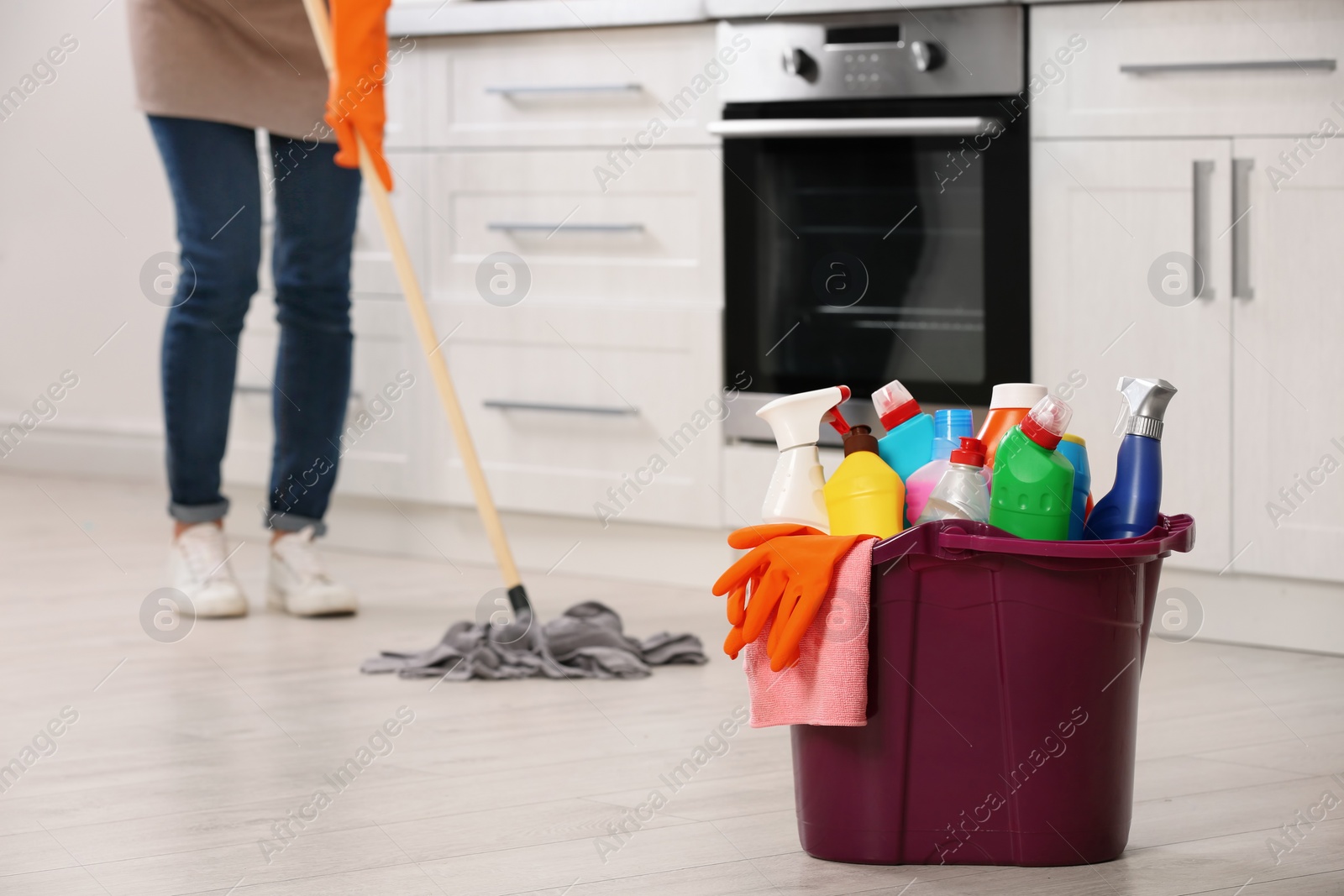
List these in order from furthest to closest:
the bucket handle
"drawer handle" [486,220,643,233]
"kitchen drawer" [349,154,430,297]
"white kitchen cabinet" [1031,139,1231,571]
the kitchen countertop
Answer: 1. "kitchen drawer" [349,154,430,297]
2. "drawer handle" [486,220,643,233]
3. the kitchen countertop
4. "white kitchen cabinet" [1031,139,1231,571]
5. the bucket handle

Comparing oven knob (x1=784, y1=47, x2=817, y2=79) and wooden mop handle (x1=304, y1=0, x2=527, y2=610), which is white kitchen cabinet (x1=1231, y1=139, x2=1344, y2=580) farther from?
wooden mop handle (x1=304, y1=0, x2=527, y2=610)

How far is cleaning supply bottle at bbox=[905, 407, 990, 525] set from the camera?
1.26 metres

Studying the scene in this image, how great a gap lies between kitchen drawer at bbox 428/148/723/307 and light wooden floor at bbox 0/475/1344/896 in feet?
1.56

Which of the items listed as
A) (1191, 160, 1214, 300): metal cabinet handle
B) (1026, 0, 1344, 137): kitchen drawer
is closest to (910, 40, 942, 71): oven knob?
(1026, 0, 1344, 137): kitchen drawer

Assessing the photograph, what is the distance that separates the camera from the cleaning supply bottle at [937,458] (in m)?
1.26

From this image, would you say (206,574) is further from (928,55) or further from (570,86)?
(928,55)

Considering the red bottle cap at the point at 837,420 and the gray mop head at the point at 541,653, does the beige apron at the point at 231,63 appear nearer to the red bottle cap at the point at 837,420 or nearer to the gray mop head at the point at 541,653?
the gray mop head at the point at 541,653

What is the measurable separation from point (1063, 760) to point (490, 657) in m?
0.86

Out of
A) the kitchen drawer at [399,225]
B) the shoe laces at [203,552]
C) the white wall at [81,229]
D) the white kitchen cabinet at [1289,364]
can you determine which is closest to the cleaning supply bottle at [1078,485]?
the white kitchen cabinet at [1289,364]

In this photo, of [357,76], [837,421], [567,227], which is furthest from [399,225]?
[837,421]

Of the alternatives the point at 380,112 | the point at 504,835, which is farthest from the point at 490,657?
the point at 380,112

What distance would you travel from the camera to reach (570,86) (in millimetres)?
2393

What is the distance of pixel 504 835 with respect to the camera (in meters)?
1.33

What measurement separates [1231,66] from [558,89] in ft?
3.18
